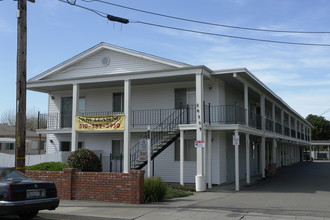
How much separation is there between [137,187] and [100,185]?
4.99 ft

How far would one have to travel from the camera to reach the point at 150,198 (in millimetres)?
12953

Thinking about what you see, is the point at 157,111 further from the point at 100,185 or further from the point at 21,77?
the point at 21,77

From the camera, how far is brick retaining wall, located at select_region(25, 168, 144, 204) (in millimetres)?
12586

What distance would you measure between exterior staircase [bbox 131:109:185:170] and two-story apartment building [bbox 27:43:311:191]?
48 millimetres

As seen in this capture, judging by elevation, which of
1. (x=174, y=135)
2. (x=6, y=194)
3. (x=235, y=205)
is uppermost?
(x=174, y=135)

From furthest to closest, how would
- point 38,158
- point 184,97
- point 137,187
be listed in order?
point 38,158, point 184,97, point 137,187

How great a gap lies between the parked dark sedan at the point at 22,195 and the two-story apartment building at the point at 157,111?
8.65 m

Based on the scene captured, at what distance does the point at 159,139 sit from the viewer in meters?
20.2


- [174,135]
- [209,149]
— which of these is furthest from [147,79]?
[209,149]

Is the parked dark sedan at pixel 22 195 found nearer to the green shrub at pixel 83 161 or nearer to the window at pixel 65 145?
the green shrub at pixel 83 161

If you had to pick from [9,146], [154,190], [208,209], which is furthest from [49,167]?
[9,146]

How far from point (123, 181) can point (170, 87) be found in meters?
9.69

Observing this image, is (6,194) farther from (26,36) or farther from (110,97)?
(110,97)

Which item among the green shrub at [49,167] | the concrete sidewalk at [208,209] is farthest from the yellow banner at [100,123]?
the concrete sidewalk at [208,209]
